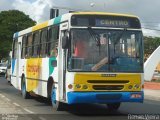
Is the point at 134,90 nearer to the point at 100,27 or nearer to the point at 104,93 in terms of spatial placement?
the point at 104,93

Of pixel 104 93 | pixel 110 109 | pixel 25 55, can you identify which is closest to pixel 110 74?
pixel 104 93

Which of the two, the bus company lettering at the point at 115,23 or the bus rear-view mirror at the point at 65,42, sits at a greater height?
the bus company lettering at the point at 115,23

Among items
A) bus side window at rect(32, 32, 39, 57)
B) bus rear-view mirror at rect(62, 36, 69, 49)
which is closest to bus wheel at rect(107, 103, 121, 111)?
bus rear-view mirror at rect(62, 36, 69, 49)

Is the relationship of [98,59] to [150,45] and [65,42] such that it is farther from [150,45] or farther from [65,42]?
[150,45]

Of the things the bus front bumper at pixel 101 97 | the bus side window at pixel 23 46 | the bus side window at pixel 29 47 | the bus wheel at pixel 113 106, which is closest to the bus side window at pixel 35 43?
the bus side window at pixel 29 47

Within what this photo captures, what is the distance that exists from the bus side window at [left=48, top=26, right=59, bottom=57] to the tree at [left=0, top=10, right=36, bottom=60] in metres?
72.2

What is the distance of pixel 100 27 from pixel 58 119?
305cm

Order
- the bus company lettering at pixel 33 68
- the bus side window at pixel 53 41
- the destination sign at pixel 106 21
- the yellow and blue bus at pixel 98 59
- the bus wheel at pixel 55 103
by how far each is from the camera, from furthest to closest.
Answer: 1. the bus company lettering at pixel 33 68
2. the bus side window at pixel 53 41
3. the bus wheel at pixel 55 103
4. the destination sign at pixel 106 21
5. the yellow and blue bus at pixel 98 59

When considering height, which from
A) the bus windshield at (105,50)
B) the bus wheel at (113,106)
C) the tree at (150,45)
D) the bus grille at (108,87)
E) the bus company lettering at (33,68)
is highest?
the tree at (150,45)

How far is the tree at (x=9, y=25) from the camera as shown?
89750mm

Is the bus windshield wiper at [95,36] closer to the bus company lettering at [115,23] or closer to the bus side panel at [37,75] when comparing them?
the bus company lettering at [115,23]

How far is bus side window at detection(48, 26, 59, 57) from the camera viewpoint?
15.7 metres

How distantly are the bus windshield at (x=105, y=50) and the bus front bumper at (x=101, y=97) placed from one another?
0.69 metres

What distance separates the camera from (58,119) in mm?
13453
